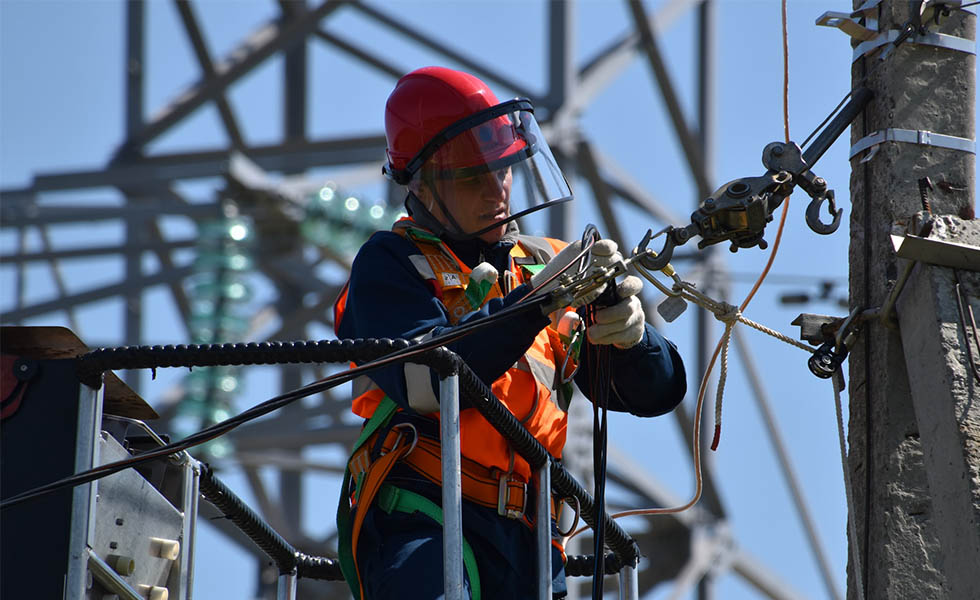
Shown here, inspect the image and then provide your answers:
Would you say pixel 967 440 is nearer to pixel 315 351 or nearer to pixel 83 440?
pixel 315 351

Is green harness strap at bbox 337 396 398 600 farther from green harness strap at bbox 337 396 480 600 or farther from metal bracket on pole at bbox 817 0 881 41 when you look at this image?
metal bracket on pole at bbox 817 0 881 41

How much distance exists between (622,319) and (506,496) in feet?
1.80

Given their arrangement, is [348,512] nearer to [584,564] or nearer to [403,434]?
[403,434]

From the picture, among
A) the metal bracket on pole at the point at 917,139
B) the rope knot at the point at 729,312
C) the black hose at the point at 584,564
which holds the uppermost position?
the metal bracket on pole at the point at 917,139

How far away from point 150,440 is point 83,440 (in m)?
0.64

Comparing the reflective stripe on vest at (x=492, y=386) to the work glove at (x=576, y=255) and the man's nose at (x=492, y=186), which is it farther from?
the work glove at (x=576, y=255)

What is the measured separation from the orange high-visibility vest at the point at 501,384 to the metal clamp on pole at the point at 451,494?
17.9 inches

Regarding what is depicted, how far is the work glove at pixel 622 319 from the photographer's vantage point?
14.5 ft

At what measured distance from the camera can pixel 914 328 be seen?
4.68 m

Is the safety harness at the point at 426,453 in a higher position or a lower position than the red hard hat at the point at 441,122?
lower

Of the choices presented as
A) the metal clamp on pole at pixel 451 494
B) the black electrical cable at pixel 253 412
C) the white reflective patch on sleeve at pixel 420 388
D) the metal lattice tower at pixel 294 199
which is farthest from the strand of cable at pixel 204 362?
the metal lattice tower at pixel 294 199

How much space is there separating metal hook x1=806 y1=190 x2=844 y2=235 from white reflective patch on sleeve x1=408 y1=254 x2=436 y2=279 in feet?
3.30

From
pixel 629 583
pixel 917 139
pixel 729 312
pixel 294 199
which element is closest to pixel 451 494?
pixel 729 312

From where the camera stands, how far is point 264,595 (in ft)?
43.7
